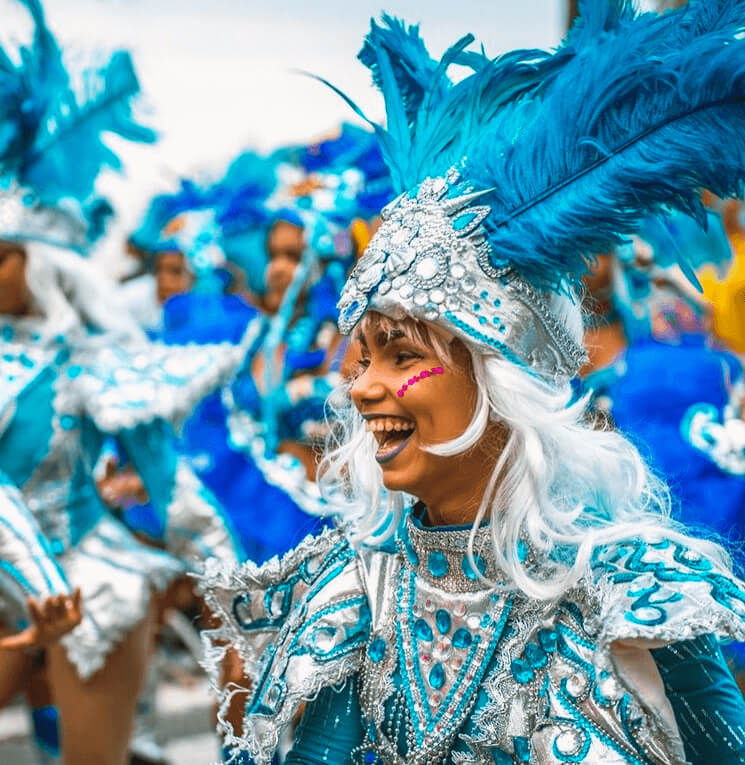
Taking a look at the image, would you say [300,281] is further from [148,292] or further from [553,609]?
[553,609]

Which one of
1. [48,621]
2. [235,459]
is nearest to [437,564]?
[48,621]

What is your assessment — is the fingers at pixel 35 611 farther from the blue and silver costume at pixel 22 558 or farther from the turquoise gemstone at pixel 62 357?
the turquoise gemstone at pixel 62 357

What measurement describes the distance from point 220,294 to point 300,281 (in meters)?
1.37

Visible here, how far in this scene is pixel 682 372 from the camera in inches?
164

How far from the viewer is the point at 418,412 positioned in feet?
7.35

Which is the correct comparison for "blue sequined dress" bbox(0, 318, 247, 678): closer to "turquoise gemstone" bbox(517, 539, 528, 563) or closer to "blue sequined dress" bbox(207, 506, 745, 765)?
"blue sequined dress" bbox(207, 506, 745, 765)

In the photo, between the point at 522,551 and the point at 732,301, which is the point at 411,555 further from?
the point at 732,301

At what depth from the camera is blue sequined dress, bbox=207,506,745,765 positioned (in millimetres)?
1977

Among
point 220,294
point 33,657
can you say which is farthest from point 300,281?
point 33,657

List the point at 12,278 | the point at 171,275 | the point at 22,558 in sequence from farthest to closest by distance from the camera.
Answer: the point at 171,275, the point at 12,278, the point at 22,558

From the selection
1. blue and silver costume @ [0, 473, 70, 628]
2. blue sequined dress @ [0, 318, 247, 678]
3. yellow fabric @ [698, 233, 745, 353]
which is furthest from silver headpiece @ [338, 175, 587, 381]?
blue sequined dress @ [0, 318, 247, 678]

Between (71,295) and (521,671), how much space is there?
2.69m

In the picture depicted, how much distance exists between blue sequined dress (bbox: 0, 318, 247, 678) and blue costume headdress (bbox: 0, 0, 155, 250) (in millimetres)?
362

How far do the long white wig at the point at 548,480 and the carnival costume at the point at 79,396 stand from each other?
208 centimetres
